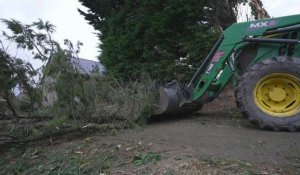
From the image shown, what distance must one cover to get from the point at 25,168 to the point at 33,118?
85.1 inches

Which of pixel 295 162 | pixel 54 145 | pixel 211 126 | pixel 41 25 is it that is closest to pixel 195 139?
pixel 211 126

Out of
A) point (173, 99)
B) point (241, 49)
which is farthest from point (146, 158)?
point (241, 49)

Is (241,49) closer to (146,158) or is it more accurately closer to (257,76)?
(257,76)

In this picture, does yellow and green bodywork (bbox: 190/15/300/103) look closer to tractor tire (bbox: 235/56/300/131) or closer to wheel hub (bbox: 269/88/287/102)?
tractor tire (bbox: 235/56/300/131)

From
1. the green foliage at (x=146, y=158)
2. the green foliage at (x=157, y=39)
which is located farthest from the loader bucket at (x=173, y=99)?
the green foliage at (x=157, y=39)

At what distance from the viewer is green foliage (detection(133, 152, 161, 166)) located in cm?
483

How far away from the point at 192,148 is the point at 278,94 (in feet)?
7.08

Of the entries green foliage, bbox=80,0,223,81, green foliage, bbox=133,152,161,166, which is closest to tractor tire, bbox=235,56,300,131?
green foliage, bbox=133,152,161,166

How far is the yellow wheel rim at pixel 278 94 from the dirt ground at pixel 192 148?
1.39 feet

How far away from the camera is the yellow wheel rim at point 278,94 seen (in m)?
6.55

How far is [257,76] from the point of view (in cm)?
654

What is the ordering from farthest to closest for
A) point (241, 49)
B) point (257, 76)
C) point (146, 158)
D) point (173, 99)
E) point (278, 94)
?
point (173, 99) → point (241, 49) → point (278, 94) → point (257, 76) → point (146, 158)

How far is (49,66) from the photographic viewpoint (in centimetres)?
710

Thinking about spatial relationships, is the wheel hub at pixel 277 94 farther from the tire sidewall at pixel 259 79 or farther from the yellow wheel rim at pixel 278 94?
the tire sidewall at pixel 259 79
